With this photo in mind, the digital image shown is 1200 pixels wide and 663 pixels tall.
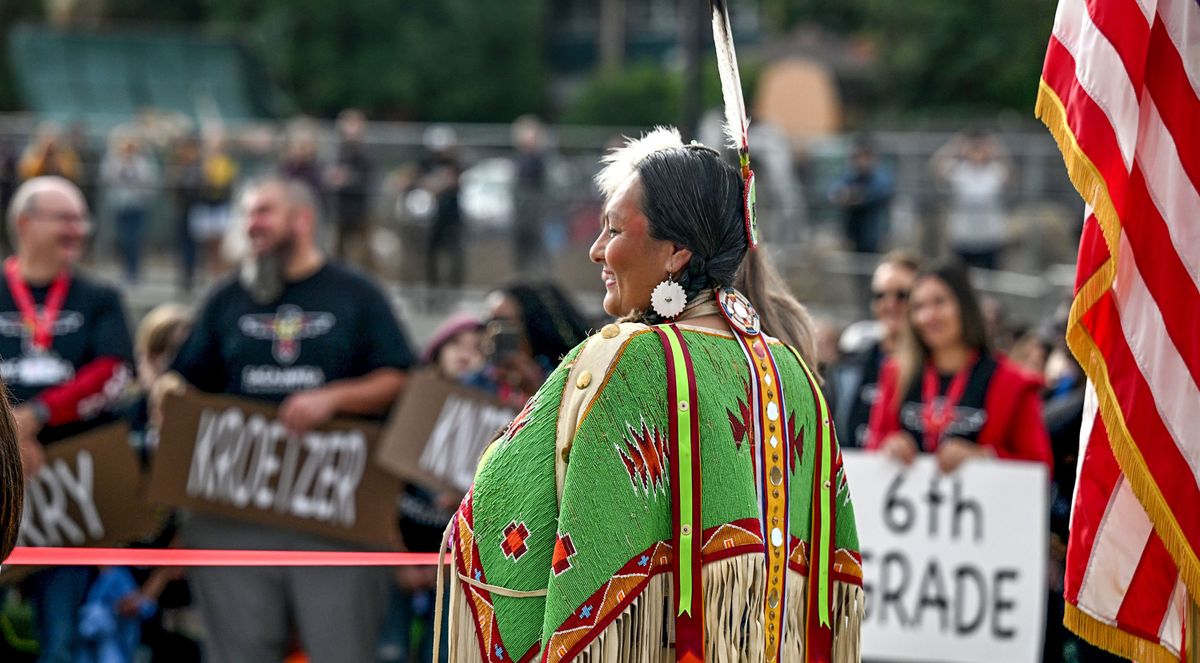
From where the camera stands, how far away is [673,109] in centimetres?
3641

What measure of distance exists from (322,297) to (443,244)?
8558mm

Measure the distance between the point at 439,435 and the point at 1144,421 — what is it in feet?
11.2

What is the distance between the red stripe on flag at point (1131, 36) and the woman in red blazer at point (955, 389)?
2.82m

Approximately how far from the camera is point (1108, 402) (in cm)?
433

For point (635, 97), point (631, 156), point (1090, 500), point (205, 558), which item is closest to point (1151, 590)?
point (1090, 500)

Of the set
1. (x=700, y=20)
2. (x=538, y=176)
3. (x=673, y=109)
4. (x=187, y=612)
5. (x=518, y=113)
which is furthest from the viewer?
(x=518, y=113)

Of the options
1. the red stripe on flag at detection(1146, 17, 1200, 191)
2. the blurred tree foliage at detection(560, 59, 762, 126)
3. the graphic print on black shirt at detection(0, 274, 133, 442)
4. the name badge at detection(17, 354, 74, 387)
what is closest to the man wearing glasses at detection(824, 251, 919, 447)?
the red stripe on flag at detection(1146, 17, 1200, 191)

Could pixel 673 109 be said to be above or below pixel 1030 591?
above

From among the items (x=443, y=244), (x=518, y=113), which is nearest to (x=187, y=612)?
(x=443, y=244)

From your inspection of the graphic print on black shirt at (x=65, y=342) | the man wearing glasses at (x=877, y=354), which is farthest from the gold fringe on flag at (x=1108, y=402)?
the graphic print on black shirt at (x=65, y=342)

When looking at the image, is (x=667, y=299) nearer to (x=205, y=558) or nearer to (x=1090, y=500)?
(x=1090, y=500)

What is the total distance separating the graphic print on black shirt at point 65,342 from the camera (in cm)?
723

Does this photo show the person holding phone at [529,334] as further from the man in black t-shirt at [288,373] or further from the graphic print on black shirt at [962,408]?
the graphic print on black shirt at [962,408]

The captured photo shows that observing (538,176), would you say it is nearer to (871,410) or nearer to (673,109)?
(871,410)
